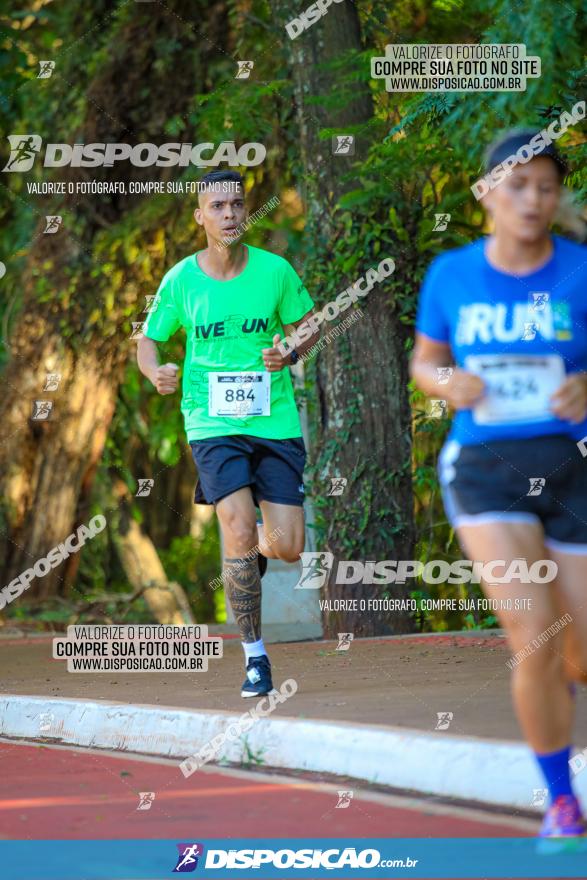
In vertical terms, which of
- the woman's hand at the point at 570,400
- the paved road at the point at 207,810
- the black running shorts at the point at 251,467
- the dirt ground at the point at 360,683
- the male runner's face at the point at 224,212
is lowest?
the paved road at the point at 207,810

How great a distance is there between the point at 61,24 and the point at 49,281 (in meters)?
3.10

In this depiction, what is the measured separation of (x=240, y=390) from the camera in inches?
299

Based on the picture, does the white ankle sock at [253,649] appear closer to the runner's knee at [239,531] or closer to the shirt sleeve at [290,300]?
the runner's knee at [239,531]

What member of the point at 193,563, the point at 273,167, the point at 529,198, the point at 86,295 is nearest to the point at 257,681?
the point at 529,198

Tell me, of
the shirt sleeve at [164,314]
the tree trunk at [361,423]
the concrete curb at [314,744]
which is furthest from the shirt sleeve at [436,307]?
the tree trunk at [361,423]

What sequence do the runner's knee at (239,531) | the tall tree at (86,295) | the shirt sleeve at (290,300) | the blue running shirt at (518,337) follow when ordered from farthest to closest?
the tall tree at (86,295) → the shirt sleeve at (290,300) → the runner's knee at (239,531) → the blue running shirt at (518,337)

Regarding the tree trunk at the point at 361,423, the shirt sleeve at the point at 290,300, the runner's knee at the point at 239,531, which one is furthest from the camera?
the tree trunk at the point at 361,423

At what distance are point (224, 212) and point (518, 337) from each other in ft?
11.1

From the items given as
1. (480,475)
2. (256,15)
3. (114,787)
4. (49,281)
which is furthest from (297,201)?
(480,475)

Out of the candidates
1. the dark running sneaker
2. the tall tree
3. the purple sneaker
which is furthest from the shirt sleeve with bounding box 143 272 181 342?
the tall tree

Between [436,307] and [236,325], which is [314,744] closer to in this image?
[436,307]

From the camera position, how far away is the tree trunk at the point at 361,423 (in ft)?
37.4

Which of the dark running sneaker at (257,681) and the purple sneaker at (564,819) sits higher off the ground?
the dark running sneaker at (257,681)

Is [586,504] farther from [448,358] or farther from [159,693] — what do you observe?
[159,693]
